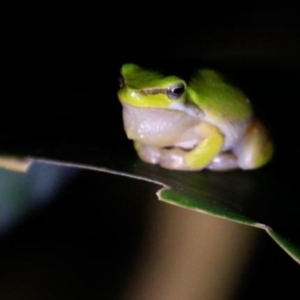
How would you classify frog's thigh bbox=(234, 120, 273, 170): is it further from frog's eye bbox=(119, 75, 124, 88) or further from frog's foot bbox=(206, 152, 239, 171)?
frog's eye bbox=(119, 75, 124, 88)

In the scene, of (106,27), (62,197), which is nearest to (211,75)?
(106,27)

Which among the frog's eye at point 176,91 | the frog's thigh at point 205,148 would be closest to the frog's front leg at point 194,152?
the frog's thigh at point 205,148

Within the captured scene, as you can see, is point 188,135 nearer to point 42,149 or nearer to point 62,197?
point 62,197

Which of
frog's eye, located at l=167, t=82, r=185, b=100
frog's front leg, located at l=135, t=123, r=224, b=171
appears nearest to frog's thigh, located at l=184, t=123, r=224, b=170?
frog's front leg, located at l=135, t=123, r=224, b=171

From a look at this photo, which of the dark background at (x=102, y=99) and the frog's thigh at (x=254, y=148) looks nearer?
the dark background at (x=102, y=99)

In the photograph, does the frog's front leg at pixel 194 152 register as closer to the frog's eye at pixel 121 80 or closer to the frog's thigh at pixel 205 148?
the frog's thigh at pixel 205 148
